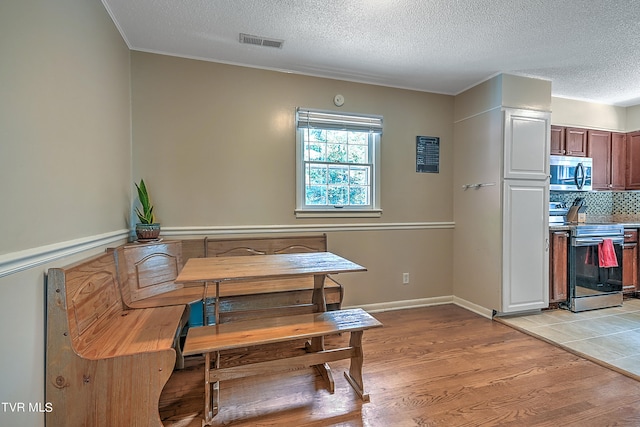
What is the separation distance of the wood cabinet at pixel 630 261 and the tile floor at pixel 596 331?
230 millimetres

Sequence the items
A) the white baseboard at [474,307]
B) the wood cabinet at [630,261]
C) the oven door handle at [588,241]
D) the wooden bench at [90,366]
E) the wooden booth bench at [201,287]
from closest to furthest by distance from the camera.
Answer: the wooden bench at [90,366]
the wooden booth bench at [201,287]
the white baseboard at [474,307]
the oven door handle at [588,241]
the wood cabinet at [630,261]

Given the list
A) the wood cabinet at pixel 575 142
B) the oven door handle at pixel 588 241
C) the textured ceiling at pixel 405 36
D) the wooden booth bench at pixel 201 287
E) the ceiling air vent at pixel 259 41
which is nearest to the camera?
the textured ceiling at pixel 405 36

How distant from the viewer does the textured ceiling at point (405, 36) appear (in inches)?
83.0

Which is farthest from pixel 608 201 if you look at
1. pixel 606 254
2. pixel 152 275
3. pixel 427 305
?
pixel 152 275

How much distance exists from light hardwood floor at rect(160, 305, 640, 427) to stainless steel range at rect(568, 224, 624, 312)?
1262 millimetres

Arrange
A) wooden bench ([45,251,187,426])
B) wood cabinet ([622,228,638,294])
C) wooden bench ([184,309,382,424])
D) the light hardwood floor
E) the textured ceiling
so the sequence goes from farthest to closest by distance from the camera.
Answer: wood cabinet ([622,228,638,294]) → the textured ceiling → the light hardwood floor → wooden bench ([184,309,382,424]) → wooden bench ([45,251,187,426])

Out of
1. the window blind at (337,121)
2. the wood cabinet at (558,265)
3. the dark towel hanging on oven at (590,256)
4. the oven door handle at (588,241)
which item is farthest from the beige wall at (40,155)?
the dark towel hanging on oven at (590,256)

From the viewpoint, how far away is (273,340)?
1.67m

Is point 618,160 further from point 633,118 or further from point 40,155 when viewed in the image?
point 40,155

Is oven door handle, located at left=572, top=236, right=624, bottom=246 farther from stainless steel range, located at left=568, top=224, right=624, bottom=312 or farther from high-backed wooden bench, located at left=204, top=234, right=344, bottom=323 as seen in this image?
high-backed wooden bench, located at left=204, top=234, right=344, bottom=323

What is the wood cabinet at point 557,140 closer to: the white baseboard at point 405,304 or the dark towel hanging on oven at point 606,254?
the dark towel hanging on oven at point 606,254

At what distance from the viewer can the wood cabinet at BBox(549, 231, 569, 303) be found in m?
3.38

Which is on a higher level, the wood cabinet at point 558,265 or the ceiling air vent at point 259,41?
the ceiling air vent at point 259,41

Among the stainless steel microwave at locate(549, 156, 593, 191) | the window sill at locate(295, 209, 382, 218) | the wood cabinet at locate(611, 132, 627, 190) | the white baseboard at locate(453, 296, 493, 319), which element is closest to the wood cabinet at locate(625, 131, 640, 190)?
the wood cabinet at locate(611, 132, 627, 190)
